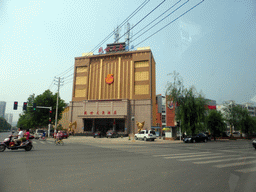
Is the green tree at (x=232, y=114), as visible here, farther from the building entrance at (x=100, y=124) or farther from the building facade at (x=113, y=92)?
the building entrance at (x=100, y=124)

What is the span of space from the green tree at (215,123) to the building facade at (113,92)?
1466 centimetres

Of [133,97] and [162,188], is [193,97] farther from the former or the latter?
[162,188]

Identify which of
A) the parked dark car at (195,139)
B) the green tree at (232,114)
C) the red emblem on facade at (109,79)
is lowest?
the parked dark car at (195,139)

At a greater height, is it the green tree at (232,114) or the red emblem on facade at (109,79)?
the red emblem on facade at (109,79)

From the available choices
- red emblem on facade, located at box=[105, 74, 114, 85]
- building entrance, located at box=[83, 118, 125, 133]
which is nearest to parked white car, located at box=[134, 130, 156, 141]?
building entrance, located at box=[83, 118, 125, 133]

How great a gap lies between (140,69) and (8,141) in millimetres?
40381

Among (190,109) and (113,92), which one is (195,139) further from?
(113,92)

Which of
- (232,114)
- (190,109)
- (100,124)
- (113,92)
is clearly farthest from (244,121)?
(100,124)

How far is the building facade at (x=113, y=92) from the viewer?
45.3 meters

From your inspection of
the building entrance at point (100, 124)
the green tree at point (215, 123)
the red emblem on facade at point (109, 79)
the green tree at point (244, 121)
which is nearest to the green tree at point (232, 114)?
the green tree at point (244, 121)

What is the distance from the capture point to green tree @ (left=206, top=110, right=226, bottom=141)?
3478cm

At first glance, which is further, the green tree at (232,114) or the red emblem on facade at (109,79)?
the red emblem on facade at (109,79)

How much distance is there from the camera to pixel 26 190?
4133mm

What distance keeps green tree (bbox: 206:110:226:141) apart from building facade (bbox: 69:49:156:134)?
48.1 ft
